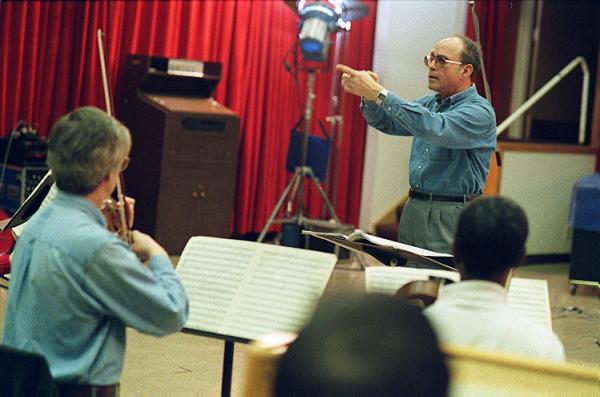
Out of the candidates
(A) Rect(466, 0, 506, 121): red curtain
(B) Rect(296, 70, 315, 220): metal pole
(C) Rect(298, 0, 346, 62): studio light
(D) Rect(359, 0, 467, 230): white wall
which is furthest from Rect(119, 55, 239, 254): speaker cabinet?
(A) Rect(466, 0, 506, 121): red curtain

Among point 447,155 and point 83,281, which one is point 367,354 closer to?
point 83,281

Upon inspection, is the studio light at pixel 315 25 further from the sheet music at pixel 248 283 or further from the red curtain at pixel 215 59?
the sheet music at pixel 248 283

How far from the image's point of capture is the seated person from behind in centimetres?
163

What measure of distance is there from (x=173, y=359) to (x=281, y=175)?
307 centimetres

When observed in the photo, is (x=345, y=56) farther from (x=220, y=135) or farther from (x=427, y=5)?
(x=220, y=135)

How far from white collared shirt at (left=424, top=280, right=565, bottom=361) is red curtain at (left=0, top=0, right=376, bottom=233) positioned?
4509mm

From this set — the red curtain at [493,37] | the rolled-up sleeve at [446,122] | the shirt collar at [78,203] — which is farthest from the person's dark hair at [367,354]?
the red curtain at [493,37]

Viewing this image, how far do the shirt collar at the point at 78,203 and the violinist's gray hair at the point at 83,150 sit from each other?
0.01 m

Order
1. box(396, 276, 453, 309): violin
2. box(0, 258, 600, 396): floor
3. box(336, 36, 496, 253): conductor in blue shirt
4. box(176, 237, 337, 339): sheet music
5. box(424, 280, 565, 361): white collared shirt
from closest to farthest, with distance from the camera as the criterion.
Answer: box(424, 280, 565, 361): white collared shirt < box(396, 276, 453, 309): violin < box(176, 237, 337, 339): sheet music < box(336, 36, 496, 253): conductor in blue shirt < box(0, 258, 600, 396): floor

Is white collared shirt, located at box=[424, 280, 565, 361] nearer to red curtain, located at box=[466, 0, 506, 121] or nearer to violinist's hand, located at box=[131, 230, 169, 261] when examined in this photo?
violinist's hand, located at box=[131, 230, 169, 261]

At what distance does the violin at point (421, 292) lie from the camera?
2.04 m

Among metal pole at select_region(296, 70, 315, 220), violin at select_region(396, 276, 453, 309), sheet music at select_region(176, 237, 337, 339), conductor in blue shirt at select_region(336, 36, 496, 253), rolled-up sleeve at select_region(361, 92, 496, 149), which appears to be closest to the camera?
violin at select_region(396, 276, 453, 309)

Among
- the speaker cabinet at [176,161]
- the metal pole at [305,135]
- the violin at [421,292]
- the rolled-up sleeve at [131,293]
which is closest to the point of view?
the rolled-up sleeve at [131,293]

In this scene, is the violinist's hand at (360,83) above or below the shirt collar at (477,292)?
above
